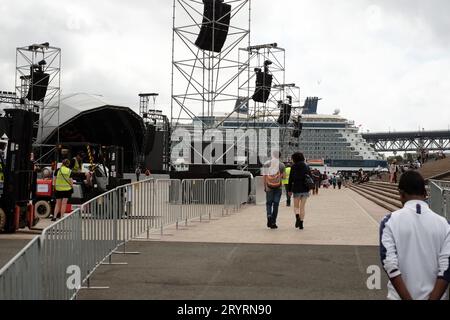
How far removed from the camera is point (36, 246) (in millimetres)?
4414

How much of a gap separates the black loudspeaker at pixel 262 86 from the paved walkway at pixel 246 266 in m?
27.8

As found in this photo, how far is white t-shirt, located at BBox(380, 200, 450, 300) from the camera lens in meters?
3.40

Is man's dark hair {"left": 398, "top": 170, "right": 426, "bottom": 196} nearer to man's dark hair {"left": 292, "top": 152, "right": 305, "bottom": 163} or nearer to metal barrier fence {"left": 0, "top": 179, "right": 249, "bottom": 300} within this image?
metal barrier fence {"left": 0, "top": 179, "right": 249, "bottom": 300}

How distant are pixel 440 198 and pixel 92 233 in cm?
561

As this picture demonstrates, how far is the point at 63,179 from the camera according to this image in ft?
43.7

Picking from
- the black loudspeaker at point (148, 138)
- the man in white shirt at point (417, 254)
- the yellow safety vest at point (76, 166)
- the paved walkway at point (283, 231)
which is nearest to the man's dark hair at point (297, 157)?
the paved walkway at point (283, 231)

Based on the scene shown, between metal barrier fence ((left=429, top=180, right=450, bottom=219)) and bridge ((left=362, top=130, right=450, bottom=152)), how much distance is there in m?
172

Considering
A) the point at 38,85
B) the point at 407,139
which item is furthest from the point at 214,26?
the point at 407,139

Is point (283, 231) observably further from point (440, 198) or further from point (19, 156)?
point (19, 156)

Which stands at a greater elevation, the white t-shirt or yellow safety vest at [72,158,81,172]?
yellow safety vest at [72,158,81,172]

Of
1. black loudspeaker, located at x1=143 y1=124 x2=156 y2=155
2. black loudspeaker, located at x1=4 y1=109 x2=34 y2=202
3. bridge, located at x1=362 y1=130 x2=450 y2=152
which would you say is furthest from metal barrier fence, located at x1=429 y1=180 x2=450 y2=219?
bridge, located at x1=362 y1=130 x2=450 y2=152
